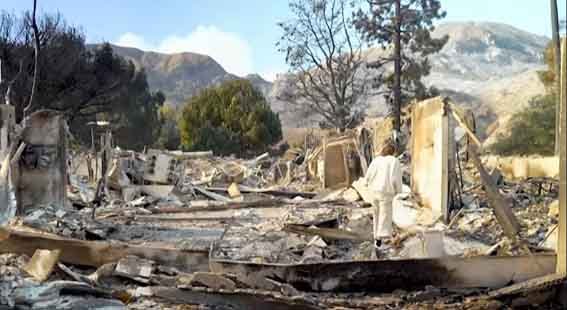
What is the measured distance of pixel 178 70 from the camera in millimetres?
110188

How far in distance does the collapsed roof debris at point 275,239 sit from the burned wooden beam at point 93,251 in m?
0.01

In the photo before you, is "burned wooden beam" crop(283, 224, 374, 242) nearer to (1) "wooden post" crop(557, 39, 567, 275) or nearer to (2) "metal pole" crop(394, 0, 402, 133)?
(1) "wooden post" crop(557, 39, 567, 275)

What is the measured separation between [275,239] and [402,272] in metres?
3.38

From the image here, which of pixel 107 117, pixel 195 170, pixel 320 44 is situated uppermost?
pixel 320 44

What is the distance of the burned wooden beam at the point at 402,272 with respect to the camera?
6242 mm

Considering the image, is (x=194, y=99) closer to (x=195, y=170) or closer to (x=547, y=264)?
(x=195, y=170)

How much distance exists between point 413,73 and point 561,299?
86.7 feet

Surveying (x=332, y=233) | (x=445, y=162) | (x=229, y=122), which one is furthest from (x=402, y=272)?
(x=229, y=122)

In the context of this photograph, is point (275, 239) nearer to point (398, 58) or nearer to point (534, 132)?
point (398, 58)

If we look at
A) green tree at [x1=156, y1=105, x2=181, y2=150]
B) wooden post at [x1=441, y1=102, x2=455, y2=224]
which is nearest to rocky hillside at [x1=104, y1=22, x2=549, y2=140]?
green tree at [x1=156, y1=105, x2=181, y2=150]

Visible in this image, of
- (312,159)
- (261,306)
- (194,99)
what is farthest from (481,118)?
(261,306)

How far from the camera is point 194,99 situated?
156 ft

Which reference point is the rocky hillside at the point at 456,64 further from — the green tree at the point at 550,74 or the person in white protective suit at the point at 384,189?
the person in white protective suit at the point at 384,189

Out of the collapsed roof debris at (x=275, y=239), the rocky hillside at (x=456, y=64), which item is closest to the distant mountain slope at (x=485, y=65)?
the rocky hillside at (x=456, y=64)
